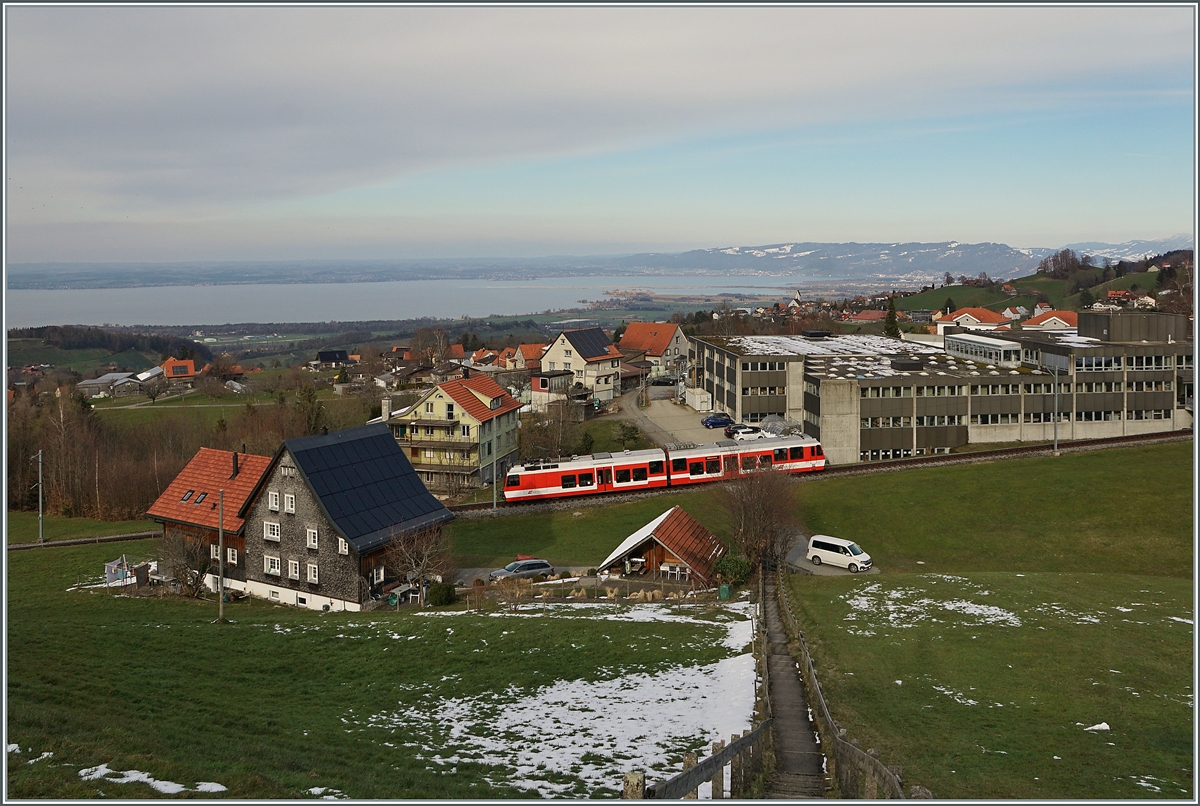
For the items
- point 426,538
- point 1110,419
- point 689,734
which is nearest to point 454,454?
point 426,538

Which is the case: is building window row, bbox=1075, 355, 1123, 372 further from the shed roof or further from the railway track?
the shed roof

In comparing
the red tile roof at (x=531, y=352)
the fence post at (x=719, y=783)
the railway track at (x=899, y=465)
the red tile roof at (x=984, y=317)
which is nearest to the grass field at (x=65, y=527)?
the railway track at (x=899, y=465)

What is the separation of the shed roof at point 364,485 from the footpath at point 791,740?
16801 mm

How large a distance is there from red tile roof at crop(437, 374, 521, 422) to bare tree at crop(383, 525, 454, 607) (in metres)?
21.1

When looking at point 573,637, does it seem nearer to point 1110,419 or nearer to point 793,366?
point 793,366

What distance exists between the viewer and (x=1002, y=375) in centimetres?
5650

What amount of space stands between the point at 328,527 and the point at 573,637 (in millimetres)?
13304

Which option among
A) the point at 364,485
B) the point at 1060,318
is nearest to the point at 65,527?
the point at 364,485

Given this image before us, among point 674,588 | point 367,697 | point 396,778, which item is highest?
point 396,778

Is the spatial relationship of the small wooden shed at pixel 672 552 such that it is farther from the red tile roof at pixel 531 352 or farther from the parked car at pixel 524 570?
the red tile roof at pixel 531 352

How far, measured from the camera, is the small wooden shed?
32.5 m

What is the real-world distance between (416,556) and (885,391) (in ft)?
119

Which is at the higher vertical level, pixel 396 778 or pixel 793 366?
pixel 793 366

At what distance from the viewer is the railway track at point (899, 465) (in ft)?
151
